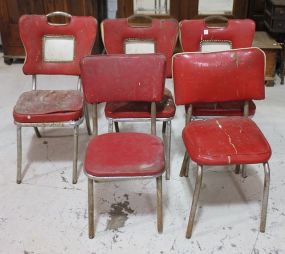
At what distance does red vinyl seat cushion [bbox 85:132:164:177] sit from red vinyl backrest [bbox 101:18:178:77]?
1.98 ft

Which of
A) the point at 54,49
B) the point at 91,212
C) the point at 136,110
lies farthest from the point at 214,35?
the point at 91,212

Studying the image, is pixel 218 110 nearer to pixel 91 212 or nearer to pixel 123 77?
pixel 123 77

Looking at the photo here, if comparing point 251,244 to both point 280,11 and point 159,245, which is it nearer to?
point 159,245

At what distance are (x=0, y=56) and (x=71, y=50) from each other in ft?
7.11

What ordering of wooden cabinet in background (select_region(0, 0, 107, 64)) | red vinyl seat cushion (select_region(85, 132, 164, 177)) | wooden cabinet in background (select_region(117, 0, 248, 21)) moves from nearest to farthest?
red vinyl seat cushion (select_region(85, 132, 164, 177)) → wooden cabinet in background (select_region(117, 0, 248, 21)) → wooden cabinet in background (select_region(0, 0, 107, 64))

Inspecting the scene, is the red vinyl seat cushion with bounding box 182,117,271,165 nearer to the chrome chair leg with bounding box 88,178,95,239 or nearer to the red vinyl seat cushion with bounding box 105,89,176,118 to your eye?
the red vinyl seat cushion with bounding box 105,89,176,118

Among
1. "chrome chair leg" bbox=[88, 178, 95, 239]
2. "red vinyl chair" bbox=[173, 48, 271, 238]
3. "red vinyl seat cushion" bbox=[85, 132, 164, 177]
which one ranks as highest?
"red vinyl chair" bbox=[173, 48, 271, 238]

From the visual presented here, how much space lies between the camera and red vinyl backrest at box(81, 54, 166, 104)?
1.82 m

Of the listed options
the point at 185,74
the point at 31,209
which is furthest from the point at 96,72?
the point at 31,209

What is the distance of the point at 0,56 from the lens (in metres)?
4.17

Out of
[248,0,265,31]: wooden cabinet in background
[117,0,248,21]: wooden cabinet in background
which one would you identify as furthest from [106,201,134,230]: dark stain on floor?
[248,0,265,31]: wooden cabinet in background

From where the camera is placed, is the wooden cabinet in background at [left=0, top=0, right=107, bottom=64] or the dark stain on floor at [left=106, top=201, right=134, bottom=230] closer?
the dark stain on floor at [left=106, top=201, right=134, bottom=230]

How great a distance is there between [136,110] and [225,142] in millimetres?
525

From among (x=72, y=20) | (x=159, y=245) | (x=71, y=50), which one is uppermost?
(x=72, y=20)
